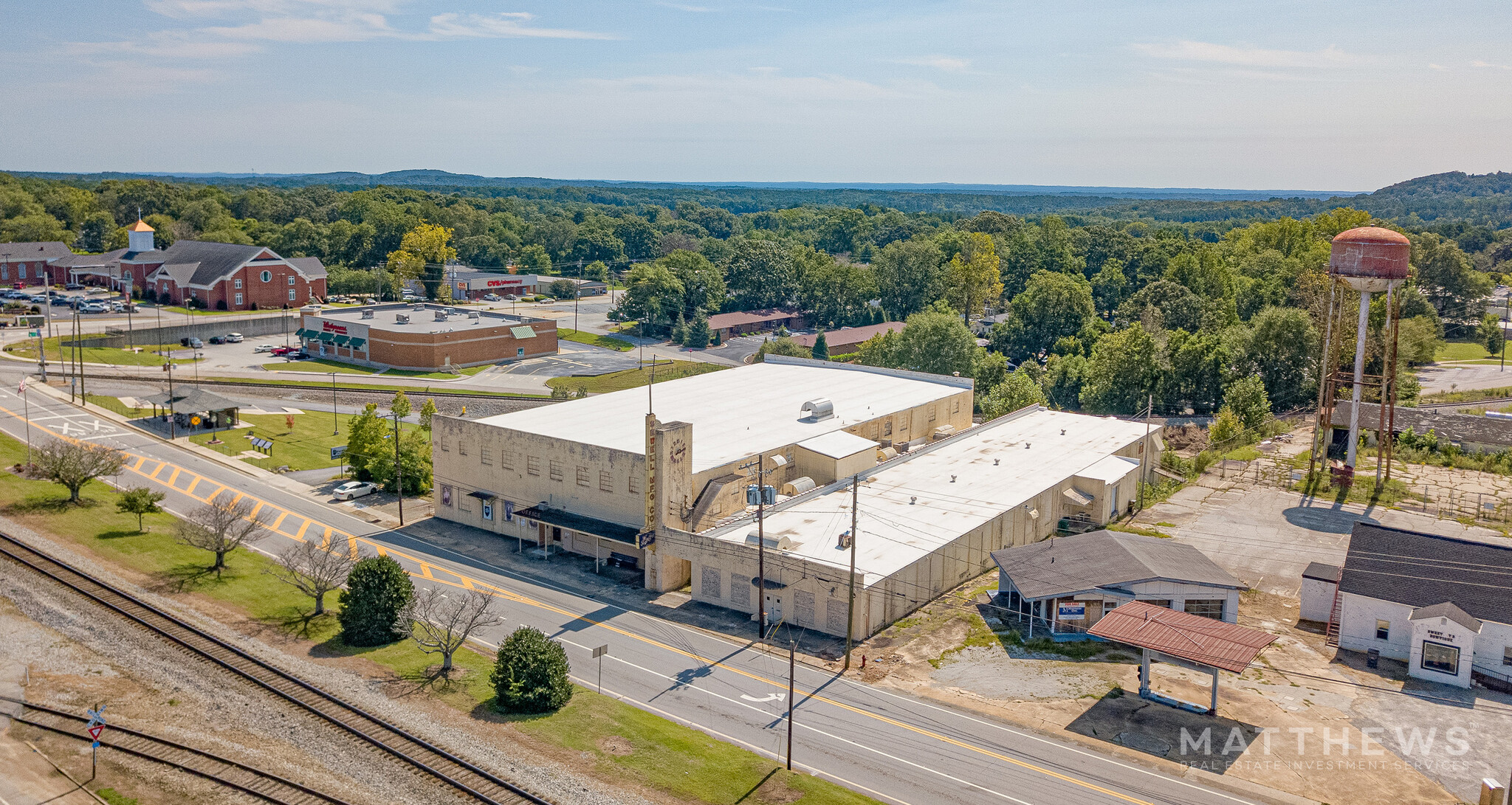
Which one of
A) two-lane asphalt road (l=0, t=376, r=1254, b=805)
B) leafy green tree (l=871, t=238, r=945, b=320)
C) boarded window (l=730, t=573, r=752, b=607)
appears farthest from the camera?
leafy green tree (l=871, t=238, r=945, b=320)

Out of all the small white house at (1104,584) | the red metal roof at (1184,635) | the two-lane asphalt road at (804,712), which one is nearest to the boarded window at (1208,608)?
the small white house at (1104,584)

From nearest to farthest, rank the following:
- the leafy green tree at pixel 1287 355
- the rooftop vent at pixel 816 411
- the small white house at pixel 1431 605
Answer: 1. the small white house at pixel 1431 605
2. the rooftop vent at pixel 816 411
3. the leafy green tree at pixel 1287 355

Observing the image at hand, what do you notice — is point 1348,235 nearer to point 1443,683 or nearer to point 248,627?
point 1443,683

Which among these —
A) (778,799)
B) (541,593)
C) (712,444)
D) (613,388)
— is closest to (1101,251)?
(613,388)

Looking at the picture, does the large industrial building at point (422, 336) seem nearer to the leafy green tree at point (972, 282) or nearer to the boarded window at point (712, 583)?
the leafy green tree at point (972, 282)

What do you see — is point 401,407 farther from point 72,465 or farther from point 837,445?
point 837,445

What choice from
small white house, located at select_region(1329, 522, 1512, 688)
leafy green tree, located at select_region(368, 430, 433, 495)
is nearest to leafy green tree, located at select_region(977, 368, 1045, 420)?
small white house, located at select_region(1329, 522, 1512, 688)

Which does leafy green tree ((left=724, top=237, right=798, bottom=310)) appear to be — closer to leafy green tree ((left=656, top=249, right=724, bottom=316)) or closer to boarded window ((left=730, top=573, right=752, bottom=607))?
leafy green tree ((left=656, top=249, right=724, bottom=316))
